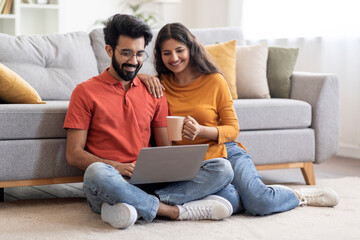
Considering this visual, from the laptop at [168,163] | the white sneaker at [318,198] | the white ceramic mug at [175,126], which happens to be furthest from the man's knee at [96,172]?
the white sneaker at [318,198]

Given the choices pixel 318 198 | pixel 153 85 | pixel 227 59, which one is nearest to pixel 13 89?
pixel 153 85

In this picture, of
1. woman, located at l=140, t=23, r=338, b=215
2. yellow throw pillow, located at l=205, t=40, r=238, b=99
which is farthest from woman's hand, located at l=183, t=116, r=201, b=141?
yellow throw pillow, located at l=205, t=40, r=238, b=99

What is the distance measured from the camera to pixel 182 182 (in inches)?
84.7

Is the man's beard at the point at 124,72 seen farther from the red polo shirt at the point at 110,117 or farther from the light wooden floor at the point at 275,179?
the light wooden floor at the point at 275,179

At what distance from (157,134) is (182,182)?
246 millimetres

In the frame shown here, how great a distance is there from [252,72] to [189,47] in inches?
39.6

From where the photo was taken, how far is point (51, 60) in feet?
9.81

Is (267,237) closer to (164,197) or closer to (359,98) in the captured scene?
(164,197)

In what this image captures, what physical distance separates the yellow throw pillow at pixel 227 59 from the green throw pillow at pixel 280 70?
0.92 feet

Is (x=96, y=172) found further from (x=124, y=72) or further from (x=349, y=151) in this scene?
(x=349, y=151)

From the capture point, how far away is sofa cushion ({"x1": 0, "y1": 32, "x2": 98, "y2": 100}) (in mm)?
2861

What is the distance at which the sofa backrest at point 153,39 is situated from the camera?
10.3ft

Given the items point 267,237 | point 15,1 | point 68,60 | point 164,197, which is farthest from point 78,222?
point 15,1

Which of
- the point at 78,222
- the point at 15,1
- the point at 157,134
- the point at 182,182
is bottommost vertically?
the point at 78,222
